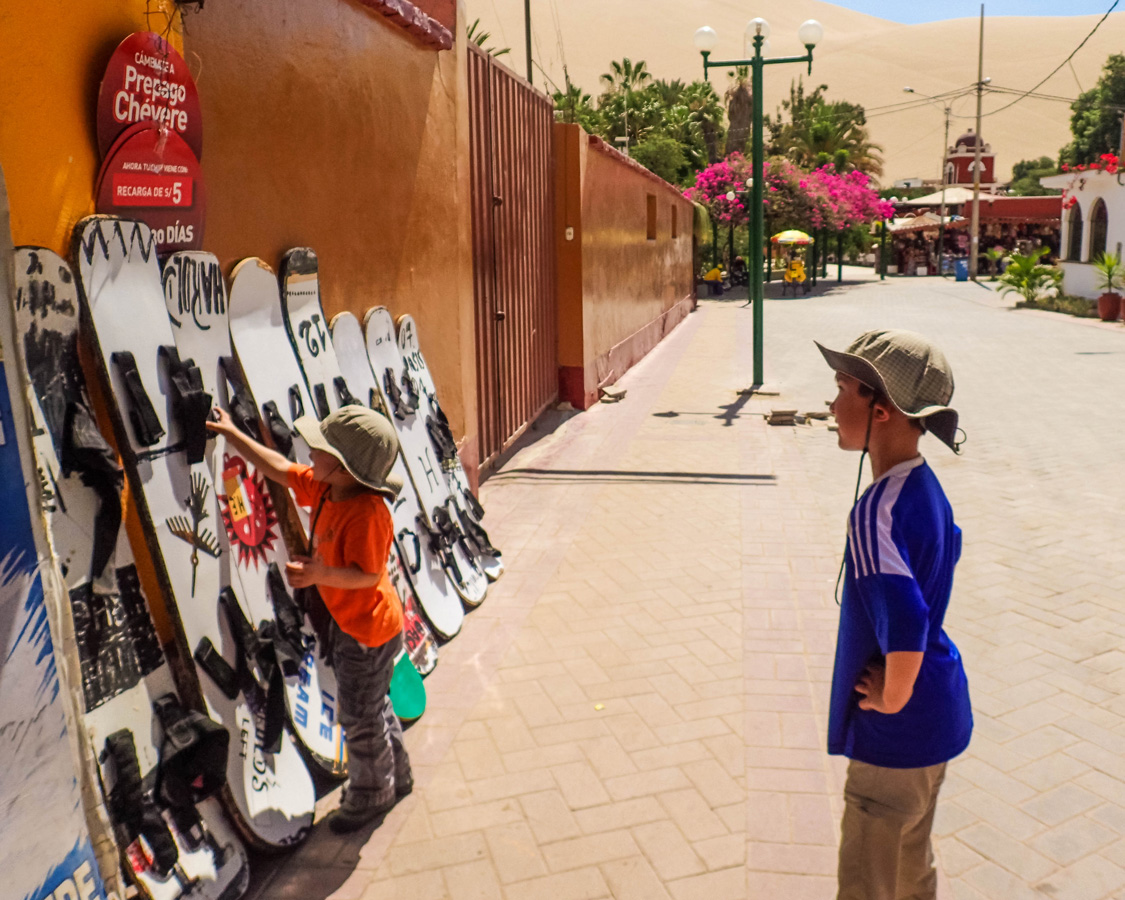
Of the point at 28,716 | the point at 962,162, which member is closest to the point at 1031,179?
the point at 962,162

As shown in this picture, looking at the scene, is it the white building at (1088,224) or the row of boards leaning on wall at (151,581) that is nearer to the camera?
the row of boards leaning on wall at (151,581)

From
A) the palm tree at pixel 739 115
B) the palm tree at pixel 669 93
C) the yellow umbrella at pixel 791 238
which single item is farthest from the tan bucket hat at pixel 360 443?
the palm tree at pixel 739 115

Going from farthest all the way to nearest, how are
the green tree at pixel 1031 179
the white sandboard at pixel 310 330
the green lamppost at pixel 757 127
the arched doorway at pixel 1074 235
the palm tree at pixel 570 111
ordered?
the green tree at pixel 1031 179, the palm tree at pixel 570 111, the arched doorway at pixel 1074 235, the green lamppost at pixel 757 127, the white sandboard at pixel 310 330

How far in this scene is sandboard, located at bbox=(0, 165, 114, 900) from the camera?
2340 millimetres

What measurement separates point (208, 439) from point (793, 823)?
7.88 ft

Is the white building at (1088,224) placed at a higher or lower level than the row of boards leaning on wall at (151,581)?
higher

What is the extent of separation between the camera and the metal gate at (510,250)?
834 cm

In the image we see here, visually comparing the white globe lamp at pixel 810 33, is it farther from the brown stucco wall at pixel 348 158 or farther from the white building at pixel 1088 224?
the white building at pixel 1088 224

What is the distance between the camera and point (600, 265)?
41.6 feet

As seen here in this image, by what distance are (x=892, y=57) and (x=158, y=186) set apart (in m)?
144

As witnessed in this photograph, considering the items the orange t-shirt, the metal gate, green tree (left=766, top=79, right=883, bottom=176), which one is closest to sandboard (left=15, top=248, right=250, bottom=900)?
the orange t-shirt

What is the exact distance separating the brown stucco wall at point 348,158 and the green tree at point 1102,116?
194 ft

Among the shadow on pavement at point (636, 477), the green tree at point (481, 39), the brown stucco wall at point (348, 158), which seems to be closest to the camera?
A: the brown stucco wall at point (348, 158)

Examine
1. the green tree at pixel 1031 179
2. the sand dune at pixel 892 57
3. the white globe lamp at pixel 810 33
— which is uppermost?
the sand dune at pixel 892 57
